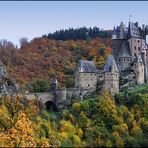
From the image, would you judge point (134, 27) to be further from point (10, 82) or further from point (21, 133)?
point (21, 133)

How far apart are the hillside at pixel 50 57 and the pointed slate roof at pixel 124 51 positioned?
9036 millimetres

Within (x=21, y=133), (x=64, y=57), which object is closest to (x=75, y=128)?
(x=21, y=133)

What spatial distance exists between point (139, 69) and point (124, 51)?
4446mm

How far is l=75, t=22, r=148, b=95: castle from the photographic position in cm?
5841

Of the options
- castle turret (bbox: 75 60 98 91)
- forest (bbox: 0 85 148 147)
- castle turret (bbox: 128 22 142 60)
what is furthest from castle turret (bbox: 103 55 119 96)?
castle turret (bbox: 128 22 142 60)

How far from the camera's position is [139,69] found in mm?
61375

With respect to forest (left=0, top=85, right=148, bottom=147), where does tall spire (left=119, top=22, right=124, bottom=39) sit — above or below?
above

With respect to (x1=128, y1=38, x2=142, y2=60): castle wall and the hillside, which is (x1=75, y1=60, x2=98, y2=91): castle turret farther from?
the hillside

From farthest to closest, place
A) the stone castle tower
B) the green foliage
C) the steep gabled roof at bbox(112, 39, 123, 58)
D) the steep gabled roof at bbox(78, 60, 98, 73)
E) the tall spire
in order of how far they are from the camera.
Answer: the tall spire < the steep gabled roof at bbox(112, 39, 123, 58) < the green foliage < the stone castle tower < the steep gabled roof at bbox(78, 60, 98, 73)

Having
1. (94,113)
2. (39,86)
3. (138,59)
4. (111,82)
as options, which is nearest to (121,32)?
(138,59)

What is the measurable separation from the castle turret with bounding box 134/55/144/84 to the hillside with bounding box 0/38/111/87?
37.0ft

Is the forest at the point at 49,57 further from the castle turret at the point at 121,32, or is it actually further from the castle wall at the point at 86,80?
the castle wall at the point at 86,80

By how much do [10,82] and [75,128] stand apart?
1853cm

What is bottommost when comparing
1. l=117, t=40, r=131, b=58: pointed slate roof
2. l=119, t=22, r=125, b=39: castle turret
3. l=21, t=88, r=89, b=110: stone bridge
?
l=21, t=88, r=89, b=110: stone bridge
